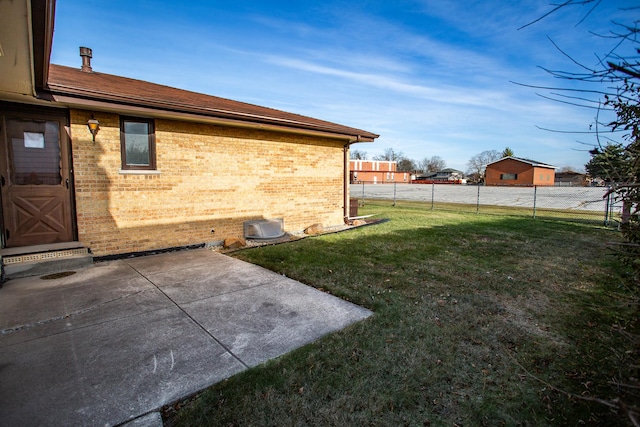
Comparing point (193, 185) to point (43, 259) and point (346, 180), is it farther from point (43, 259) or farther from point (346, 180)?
point (346, 180)

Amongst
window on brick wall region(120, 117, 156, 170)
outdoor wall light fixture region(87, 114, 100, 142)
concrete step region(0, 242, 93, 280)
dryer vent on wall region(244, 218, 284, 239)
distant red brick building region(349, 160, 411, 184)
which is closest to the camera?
concrete step region(0, 242, 93, 280)

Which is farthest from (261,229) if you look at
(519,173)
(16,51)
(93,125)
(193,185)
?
(519,173)

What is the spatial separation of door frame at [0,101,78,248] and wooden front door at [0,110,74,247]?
1 cm

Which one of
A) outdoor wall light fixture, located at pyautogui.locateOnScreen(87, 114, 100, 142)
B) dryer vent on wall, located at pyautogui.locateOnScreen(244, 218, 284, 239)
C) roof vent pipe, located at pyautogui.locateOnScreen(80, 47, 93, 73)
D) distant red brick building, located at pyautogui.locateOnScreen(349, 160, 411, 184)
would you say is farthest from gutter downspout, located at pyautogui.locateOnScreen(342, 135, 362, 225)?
distant red brick building, located at pyautogui.locateOnScreen(349, 160, 411, 184)

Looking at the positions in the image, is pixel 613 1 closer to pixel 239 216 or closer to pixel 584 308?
pixel 584 308

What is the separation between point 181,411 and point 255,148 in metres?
7.01

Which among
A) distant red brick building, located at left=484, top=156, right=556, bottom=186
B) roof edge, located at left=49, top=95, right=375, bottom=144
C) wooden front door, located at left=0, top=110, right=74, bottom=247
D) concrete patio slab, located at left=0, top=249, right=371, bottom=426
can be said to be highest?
distant red brick building, located at left=484, top=156, right=556, bottom=186

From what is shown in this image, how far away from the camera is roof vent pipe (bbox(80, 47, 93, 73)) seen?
8.08 m

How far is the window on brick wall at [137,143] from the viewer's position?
6.46m

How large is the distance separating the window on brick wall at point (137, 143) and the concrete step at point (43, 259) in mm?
1850

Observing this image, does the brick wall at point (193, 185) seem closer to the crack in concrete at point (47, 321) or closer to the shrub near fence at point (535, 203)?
the crack in concrete at point (47, 321)

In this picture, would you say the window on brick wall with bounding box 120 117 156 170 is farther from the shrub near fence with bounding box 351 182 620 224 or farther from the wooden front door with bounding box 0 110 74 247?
the shrub near fence with bounding box 351 182 620 224

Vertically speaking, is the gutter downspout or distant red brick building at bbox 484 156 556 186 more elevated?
distant red brick building at bbox 484 156 556 186

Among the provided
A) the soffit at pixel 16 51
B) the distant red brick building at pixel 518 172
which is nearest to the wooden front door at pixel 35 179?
the soffit at pixel 16 51
